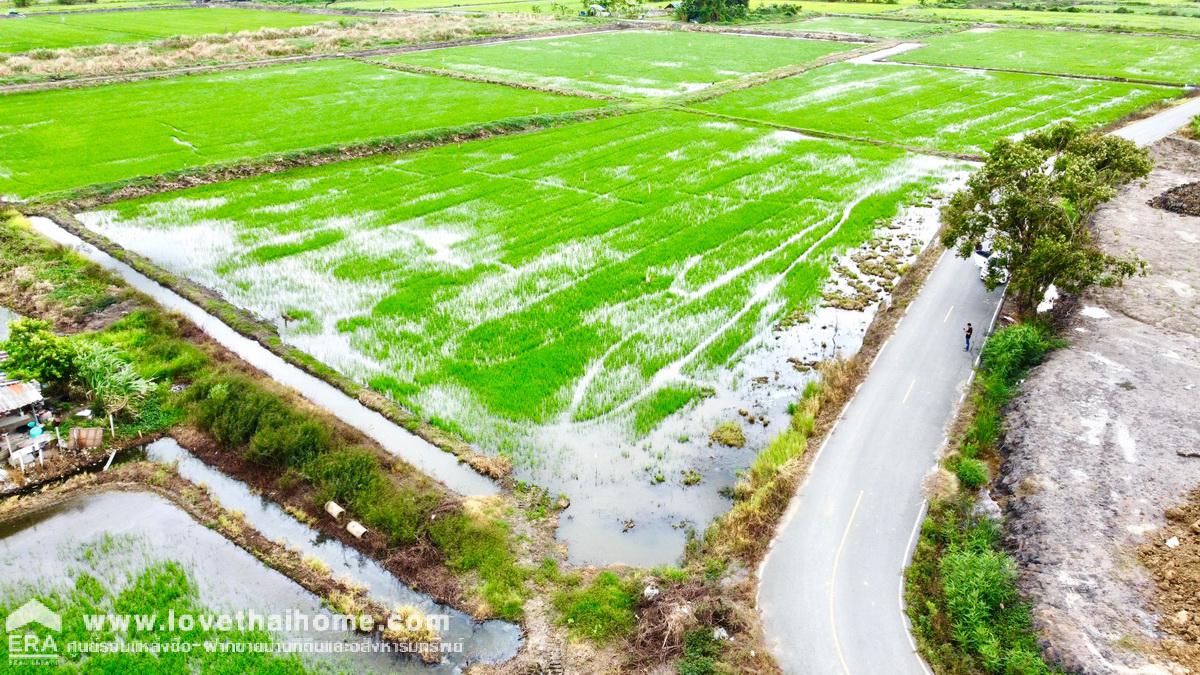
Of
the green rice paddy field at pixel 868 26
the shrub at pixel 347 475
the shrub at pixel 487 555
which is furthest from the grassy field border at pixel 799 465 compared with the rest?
the green rice paddy field at pixel 868 26

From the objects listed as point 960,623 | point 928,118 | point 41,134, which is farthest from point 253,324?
point 928,118

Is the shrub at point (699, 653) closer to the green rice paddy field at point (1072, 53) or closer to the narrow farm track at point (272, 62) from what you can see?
the narrow farm track at point (272, 62)

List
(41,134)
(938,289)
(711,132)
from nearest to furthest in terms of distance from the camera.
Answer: (938,289), (41,134), (711,132)

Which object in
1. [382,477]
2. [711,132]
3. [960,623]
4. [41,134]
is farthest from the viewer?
[711,132]

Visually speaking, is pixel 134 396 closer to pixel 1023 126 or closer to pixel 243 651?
pixel 243 651

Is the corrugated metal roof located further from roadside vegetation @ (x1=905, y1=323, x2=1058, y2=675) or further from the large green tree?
the large green tree

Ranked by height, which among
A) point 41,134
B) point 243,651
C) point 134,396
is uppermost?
point 41,134

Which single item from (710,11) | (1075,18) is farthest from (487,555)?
(1075,18)

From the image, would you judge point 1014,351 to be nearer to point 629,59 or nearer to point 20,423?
point 20,423
